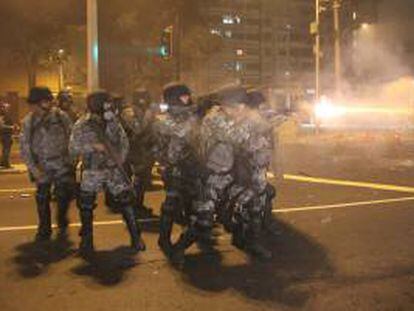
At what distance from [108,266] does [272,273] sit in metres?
1.66

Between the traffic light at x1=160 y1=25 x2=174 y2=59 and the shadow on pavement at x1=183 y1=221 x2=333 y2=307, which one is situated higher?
the traffic light at x1=160 y1=25 x2=174 y2=59

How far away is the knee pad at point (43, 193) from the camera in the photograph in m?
8.45

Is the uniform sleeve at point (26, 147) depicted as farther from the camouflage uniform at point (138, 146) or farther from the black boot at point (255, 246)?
the black boot at point (255, 246)

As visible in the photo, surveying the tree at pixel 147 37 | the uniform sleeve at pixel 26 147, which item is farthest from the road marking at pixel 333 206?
the tree at pixel 147 37

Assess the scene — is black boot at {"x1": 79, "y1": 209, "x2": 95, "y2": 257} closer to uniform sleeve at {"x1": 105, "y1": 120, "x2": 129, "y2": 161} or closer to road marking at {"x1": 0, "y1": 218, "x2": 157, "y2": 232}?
uniform sleeve at {"x1": 105, "y1": 120, "x2": 129, "y2": 161}

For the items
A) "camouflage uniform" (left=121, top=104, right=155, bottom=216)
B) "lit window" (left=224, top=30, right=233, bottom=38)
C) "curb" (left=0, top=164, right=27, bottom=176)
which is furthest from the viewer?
"lit window" (left=224, top=30, right=233, bottom=38)

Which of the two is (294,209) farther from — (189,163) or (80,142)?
(80,142)

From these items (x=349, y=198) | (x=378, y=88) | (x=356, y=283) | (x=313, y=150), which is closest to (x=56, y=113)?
(x=356, y=283)

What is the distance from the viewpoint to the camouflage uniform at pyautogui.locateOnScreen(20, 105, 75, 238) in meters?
8.37

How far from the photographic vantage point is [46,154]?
8.45m

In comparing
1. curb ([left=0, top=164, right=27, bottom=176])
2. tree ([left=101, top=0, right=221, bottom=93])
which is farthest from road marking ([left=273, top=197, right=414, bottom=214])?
tree ([left=101, top=0, right=221, bottom=93])

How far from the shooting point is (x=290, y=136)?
30.0 metres

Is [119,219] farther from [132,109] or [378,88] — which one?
[378,88]

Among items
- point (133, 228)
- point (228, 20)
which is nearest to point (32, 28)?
point (133, 228)
